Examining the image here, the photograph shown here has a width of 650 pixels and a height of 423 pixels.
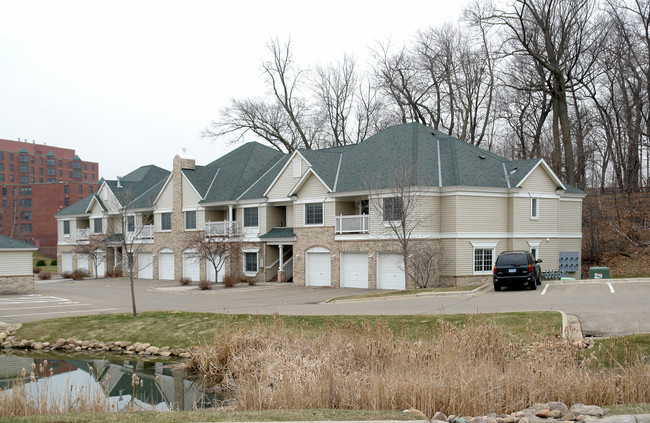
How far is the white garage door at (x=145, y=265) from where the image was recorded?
52.6 m

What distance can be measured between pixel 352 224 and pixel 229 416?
93.4 ft

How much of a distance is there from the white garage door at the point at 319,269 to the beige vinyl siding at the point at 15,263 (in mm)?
17588

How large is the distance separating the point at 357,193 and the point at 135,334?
1833 cm

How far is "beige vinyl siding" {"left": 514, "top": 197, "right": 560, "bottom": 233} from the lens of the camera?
3531 cm

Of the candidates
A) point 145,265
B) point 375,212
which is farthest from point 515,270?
point 145,265

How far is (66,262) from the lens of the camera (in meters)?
62.2

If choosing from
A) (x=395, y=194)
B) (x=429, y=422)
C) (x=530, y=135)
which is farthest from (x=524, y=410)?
(x=530, y=135)

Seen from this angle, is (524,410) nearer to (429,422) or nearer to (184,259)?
(429,422)

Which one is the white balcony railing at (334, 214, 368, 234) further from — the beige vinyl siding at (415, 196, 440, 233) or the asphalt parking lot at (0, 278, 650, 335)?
the asphalt parking lot at (0, 278, 650, 335)

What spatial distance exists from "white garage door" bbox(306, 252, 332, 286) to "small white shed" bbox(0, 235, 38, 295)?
17.1m

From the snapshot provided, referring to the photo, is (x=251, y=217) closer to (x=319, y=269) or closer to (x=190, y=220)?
(x=190, y=220)

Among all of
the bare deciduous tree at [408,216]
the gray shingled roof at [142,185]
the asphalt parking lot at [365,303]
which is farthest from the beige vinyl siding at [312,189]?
the gray shingled roof at [142,185]

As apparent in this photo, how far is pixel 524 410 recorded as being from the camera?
9.23 metres

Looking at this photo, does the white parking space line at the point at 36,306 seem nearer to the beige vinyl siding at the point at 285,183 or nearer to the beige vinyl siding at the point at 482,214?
the beige vinyl siding at the point at 285,183
